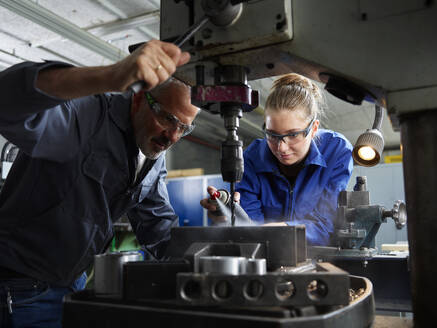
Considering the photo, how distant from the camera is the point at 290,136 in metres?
1.50

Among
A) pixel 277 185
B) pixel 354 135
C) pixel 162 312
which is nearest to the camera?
pixel 162 312

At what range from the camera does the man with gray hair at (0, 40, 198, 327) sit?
102 cm

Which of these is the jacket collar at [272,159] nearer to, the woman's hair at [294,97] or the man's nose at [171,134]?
the woman's hair at [294,97]

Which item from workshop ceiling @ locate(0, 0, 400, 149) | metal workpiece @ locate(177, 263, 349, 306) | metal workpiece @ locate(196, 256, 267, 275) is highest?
workshop ceiling @ locate(0, 0, 400, 149)

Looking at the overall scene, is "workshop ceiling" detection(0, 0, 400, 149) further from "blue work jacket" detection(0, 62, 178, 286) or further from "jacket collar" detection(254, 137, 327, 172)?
"jacket collar" detection(254, 137, 327, 172)

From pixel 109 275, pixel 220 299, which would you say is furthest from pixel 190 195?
pixel 220 299

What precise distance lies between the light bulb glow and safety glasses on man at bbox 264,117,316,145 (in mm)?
551

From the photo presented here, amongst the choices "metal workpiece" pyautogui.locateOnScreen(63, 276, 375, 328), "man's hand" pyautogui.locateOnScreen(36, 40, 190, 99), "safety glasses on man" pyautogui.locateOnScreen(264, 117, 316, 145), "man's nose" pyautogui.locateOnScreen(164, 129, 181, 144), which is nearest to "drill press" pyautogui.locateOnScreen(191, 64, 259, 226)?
"man's hand" pyautogui.locateOnScreen(36, 40, 190, 99)

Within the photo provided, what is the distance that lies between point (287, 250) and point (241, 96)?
1.09 feet

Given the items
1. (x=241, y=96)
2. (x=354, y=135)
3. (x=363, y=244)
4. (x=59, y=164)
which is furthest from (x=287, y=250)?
(x=354, y=135)

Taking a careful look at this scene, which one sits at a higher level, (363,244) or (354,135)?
(354,135)

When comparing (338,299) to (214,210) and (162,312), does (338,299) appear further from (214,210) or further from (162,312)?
(214,210)

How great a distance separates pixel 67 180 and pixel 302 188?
93cm

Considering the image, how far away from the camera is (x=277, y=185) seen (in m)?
1.63
